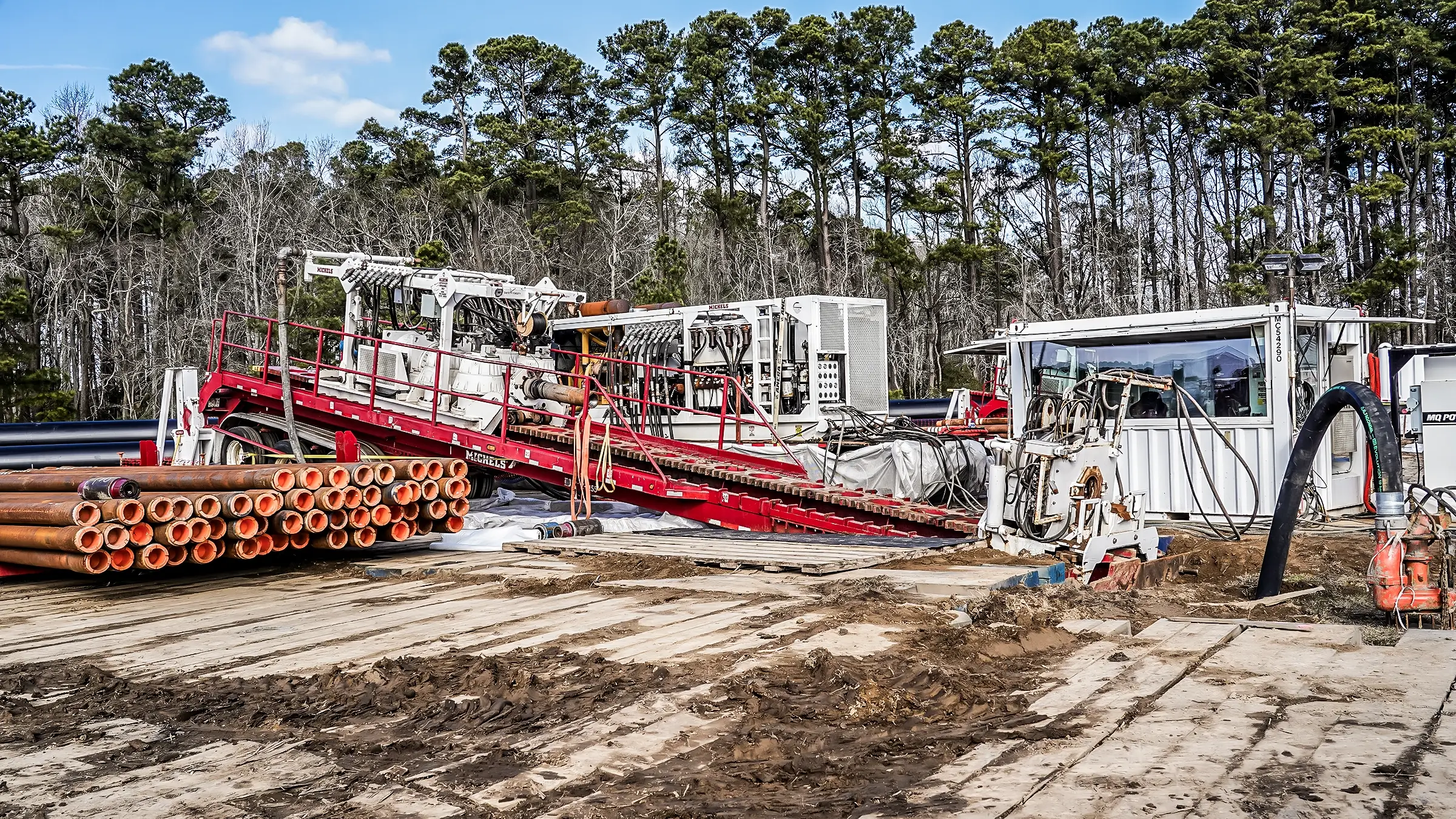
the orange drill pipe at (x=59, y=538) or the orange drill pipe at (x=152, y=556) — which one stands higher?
the orange drill pipe at (x=59, y=538)

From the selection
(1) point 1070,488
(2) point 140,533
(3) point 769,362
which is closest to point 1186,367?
(1) point 1070,488

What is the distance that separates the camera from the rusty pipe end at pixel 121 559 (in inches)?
325

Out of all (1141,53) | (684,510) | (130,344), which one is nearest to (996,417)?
(684,510)

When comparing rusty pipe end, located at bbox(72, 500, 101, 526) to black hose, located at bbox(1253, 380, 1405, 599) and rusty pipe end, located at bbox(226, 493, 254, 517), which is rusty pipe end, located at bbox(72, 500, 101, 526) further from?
black hose, located at bbox(1253, 380, 1405, 599)

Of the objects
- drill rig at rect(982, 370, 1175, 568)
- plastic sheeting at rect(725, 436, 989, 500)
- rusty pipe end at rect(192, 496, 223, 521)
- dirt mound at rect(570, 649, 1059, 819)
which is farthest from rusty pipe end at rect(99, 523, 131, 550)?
plastic sheeting at rect(725, 436, 989, 500)

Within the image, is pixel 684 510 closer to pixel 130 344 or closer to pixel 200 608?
pixel 200 608

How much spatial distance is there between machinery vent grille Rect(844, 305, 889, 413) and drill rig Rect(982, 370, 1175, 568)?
7.47 m

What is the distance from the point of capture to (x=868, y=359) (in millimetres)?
17078

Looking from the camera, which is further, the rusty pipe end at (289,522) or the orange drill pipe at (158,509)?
the rusty pipe end at (289,522)

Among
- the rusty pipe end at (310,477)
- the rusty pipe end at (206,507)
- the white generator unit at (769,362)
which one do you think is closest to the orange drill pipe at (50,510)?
the rusty pipe end at (206,507)

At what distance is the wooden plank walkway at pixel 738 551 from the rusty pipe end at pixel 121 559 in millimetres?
3195

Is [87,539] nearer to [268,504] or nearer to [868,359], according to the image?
[268,504]

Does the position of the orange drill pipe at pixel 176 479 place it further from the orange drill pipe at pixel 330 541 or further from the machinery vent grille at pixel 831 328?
the machinery vent grille at pixel 831 328

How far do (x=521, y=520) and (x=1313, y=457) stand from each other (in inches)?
Result: 329
